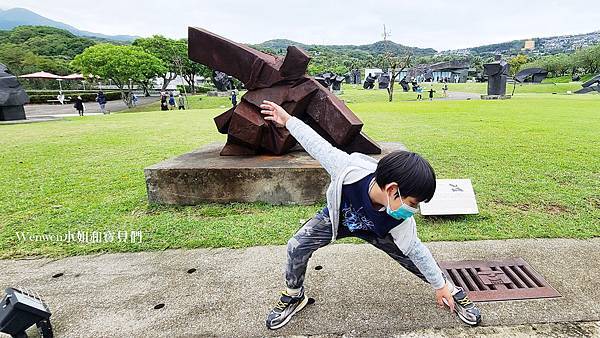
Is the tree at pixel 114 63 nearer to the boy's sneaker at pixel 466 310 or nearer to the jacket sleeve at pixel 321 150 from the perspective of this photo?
the jacket sleeve at pixel 321 150

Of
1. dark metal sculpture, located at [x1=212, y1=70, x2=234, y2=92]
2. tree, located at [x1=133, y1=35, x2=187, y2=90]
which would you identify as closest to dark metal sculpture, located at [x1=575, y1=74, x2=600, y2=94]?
dark metal sculpture, located at [x1=212, y1=70, x2=234, y2=92]

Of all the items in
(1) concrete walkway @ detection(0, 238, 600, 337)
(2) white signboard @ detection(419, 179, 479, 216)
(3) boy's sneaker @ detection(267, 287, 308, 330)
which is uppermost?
(2) white signboard @ detection(419, 179, 479, 216)

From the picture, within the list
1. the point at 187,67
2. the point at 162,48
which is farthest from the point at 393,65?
the point at 187,67

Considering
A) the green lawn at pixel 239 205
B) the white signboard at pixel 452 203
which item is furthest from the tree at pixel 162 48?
the white signboard at pixel 452 203

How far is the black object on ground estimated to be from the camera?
208 cm

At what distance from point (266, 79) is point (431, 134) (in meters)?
6.00

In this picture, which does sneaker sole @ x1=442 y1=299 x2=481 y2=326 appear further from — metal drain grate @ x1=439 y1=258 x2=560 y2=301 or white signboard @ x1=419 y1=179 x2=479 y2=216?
white signboard @ x1=419 y1=179 x2=479 y2=216

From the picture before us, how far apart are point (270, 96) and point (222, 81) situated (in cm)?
3355

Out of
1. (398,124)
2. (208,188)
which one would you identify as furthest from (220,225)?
(398,124)

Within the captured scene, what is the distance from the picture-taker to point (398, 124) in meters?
12.0

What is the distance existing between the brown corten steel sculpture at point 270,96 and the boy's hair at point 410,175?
283cm

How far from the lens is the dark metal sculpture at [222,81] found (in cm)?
3547

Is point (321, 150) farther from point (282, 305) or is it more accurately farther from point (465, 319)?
point (465, 319)

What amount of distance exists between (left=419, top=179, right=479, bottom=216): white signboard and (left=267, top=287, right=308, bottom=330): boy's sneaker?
1845mm
